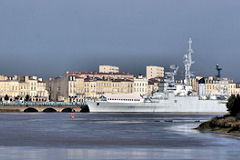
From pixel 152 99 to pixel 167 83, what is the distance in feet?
24.1

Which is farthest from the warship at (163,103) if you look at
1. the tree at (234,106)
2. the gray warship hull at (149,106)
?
the tree at (234,106)

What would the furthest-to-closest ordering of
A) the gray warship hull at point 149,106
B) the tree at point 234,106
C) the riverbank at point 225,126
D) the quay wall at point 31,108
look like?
the quay wall at point 31,108, the gray warship hull at point 149,106, the tree at point 234,106, the riverbank at point 225,126

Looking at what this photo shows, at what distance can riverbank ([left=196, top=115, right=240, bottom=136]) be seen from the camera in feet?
153

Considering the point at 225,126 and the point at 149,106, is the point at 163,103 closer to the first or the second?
the point at 149,106

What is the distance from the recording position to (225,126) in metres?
50.7

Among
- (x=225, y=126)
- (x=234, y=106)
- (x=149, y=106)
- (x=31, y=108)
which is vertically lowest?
(x=225, y=126)

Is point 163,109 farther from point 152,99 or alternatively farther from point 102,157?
point 102,157

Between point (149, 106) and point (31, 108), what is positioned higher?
point (149, 106)

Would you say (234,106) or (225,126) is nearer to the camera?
(225,126)

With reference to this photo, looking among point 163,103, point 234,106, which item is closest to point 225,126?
point 234,106

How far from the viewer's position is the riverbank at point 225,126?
46.8 meters

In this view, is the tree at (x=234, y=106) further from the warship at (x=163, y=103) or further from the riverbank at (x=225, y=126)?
the warship at (x=163, y=103)

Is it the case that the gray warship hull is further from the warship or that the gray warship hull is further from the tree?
the tree

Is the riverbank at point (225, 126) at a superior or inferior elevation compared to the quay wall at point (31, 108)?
inferior
